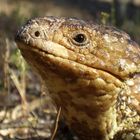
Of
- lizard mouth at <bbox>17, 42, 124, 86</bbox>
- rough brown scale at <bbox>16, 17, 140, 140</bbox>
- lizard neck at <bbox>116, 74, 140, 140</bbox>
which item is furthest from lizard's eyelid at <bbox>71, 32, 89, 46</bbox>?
lizard neck at <bbox>116, 74, 140, 140</bbox>

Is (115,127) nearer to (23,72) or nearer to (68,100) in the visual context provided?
(68,100)

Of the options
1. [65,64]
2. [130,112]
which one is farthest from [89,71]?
[130,112]

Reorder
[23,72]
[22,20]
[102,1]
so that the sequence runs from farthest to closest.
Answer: [102,1], [22,20], [23,72]

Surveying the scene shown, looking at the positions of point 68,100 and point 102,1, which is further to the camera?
point 102,1

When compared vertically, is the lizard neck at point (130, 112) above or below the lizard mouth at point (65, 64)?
below

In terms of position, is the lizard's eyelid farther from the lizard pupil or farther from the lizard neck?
the lizard neck

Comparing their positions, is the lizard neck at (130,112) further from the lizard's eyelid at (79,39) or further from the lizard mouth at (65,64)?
the lizard's eyelid at (79,39)

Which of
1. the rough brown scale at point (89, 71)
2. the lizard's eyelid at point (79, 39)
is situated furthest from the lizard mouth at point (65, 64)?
the lizard's eyelid at point (79, 39)

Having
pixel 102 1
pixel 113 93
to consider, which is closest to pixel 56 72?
pixel 113 93
